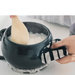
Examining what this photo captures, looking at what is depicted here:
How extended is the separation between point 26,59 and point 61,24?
27cm

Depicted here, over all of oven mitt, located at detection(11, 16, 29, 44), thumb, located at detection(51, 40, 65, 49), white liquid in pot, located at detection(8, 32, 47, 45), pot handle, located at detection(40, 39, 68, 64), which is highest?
oven mitt, located at detection(11, 16, 29, 44)

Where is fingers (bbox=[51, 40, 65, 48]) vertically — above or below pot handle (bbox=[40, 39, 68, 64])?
above

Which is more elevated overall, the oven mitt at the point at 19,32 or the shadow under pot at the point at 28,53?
the oven mitt at the point at 19,32

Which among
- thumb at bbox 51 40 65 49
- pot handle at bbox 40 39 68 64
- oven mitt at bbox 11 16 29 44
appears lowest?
pot handle at bbox 40 39 68 64

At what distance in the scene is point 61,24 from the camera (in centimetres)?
54

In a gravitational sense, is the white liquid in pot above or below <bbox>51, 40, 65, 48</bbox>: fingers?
above

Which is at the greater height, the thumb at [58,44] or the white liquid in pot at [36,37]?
the white liquid in pot at [36,37]

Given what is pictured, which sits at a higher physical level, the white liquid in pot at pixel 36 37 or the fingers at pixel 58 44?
the white liquid in pot at pixel 36 37

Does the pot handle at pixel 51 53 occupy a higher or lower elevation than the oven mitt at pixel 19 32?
lower

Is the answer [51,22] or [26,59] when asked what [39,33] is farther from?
[51,22]

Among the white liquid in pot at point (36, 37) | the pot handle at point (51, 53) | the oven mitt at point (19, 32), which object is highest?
the oven mitt at point (19, 32)

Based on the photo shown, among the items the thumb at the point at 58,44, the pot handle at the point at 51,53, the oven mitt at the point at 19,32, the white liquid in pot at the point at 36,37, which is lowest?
the pot handle at the point at 51,53

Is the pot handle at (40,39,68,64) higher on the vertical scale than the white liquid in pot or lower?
lower
